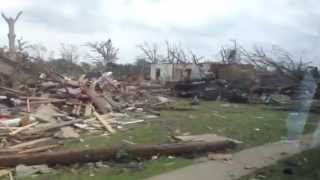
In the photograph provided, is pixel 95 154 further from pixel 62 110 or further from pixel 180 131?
pixel 62 110

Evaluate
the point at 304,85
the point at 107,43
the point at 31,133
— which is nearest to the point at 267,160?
the point at 31,133

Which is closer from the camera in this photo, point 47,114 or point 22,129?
point 22,129

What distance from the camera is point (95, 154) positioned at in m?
11.5

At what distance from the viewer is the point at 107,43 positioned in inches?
3172

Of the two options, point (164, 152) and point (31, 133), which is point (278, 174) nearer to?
point (164, 152)

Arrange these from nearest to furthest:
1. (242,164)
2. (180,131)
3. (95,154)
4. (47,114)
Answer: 1. (95,154)
2. (242,164)
3. (180,131)
4. (47,114)

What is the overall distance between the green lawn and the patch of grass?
1.68m

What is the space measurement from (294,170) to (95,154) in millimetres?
4051

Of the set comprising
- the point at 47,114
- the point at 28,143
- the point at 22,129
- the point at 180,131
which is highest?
the point at 47,114

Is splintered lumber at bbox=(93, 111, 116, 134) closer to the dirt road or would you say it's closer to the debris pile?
the debris pile

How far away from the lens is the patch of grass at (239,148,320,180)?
10609 mm

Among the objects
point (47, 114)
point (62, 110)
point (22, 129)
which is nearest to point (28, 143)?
point (22, 129)

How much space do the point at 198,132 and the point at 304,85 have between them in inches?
532

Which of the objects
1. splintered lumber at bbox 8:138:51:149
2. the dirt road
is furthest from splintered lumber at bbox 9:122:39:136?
the dirt road
